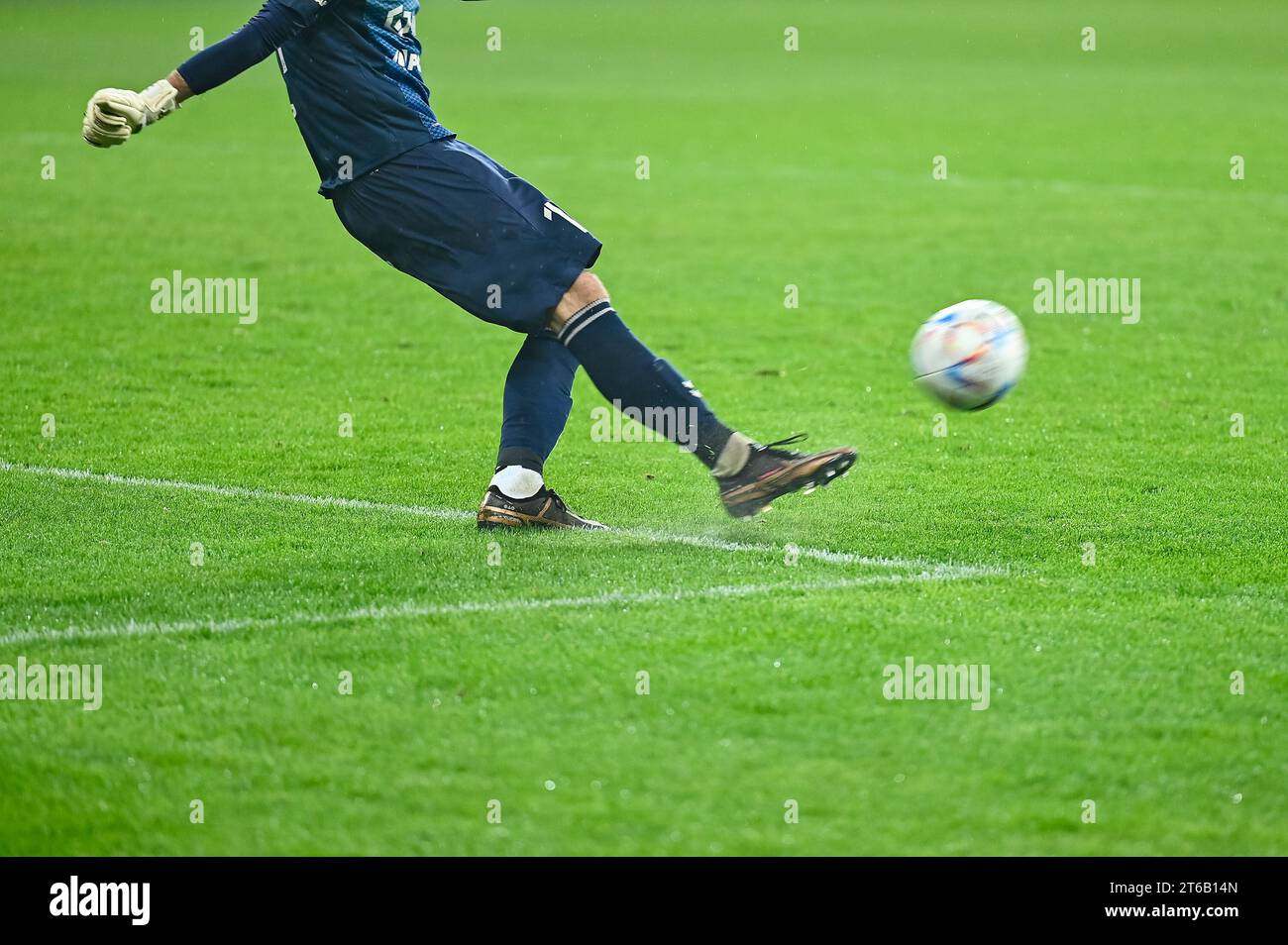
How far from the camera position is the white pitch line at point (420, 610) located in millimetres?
5023

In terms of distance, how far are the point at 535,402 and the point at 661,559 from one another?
0.87 metres

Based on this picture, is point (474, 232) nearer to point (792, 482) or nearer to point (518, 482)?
point (518, 482)

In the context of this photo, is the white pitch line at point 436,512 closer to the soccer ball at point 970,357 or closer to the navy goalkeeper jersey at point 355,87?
the soccer ball at point 970,357

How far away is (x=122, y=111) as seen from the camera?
18.1ft

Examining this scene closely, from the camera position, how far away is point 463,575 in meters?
5.58

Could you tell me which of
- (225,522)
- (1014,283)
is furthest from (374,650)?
(1014,283)

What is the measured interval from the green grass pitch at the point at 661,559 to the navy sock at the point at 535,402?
358 millimetres

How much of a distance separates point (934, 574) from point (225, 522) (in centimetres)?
249

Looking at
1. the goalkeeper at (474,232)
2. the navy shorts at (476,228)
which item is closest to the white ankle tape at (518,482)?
the goalkeeper at (474,232)
